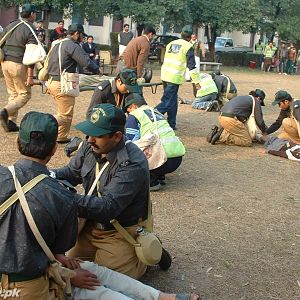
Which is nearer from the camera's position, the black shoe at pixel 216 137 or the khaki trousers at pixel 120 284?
the khaki trousers at pixel 120 284

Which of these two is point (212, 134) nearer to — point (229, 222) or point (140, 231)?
point (229, 222)

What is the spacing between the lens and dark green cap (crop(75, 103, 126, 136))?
3674 mm

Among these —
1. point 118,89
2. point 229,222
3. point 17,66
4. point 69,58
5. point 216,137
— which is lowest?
point 216,137

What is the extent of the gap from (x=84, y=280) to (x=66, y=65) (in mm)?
4879

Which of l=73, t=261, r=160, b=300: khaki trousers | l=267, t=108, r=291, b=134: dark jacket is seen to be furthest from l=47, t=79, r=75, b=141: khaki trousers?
l=73, t=261, r=160, b=300: khaki trousers

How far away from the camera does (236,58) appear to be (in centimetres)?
3541

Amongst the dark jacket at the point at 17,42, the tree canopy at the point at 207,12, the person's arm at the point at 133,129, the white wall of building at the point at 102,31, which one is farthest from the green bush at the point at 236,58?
the person's arm at the point at 133,129

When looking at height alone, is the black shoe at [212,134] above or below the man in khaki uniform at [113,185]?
below

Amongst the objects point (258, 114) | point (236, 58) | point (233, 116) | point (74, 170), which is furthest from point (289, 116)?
point (236, 58)

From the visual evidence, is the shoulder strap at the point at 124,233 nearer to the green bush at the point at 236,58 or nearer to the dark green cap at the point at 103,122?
the dark green cap at the point at 103,122

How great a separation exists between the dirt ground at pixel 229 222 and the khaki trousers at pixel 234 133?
0.15 meters

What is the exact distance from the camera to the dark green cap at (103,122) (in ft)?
12.1

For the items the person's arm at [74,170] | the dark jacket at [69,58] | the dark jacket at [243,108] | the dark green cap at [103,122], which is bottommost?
the dark jacket at [243,108]

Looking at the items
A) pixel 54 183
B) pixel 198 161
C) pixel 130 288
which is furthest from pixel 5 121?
pixel 54 183
